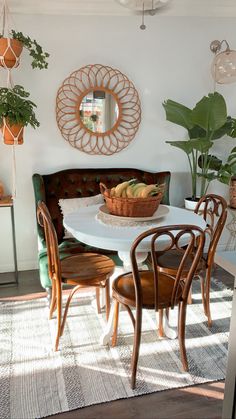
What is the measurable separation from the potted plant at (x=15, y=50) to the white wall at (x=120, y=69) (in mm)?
293

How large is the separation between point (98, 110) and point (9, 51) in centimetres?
100

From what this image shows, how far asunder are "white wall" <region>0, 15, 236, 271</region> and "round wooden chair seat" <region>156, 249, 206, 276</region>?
1.34 m

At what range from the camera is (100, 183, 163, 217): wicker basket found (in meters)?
2.09

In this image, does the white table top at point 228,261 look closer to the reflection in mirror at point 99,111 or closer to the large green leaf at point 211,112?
the large green leaf at point 211,112

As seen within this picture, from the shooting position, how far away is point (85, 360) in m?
2.17

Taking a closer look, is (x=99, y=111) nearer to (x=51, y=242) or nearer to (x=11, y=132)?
(x=11, y=132)

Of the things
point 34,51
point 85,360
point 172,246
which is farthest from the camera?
point 34,51

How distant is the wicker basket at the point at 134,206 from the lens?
2.09 metres

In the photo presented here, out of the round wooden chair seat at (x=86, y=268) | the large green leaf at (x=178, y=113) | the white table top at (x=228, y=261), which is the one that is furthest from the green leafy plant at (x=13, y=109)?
the white table top at (x=228, y=261)

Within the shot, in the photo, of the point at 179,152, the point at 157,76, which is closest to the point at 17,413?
the point at 179,152

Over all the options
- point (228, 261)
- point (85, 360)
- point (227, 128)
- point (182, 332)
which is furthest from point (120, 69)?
point (228, 261)

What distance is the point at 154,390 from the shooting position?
1937 millimetres

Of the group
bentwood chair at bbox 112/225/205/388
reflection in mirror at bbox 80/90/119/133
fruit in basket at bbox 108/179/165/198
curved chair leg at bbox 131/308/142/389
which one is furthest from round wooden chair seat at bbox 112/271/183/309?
reflection in mirror at bbox 80/90/119/133

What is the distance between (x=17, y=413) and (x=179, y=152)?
2824mm
